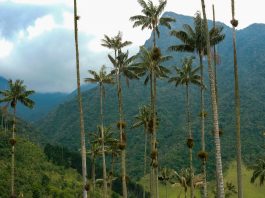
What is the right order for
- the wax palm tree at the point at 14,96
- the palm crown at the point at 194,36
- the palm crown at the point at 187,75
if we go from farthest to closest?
the wax palm tree at the point at 14,96 → the palm crown at the point at 187,75 → the palm crown at the point at 194,36

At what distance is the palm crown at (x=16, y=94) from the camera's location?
7975cm

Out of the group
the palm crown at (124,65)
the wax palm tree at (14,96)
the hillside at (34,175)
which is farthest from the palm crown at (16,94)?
the hillside at (34,175)

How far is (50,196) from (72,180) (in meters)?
37.6

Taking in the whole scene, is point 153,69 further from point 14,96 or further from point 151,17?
point 14,96

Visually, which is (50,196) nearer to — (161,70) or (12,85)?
(12,85)

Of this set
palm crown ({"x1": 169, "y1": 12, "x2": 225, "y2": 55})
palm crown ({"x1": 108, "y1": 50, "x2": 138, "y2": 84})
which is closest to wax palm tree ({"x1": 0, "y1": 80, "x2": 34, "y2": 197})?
palm crown ({"x1": 108, "y1": 50, "x2": 138, "y2": 84})

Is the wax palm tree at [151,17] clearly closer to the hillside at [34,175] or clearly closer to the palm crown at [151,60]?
the palm crown at [151,60]

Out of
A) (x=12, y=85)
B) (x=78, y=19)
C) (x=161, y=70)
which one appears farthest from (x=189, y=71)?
(x=12, y=85)

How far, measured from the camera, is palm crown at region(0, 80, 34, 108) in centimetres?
7975

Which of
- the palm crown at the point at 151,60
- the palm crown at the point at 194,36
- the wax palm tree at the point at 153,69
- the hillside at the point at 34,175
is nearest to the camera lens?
the palm crown at the point at 194,36

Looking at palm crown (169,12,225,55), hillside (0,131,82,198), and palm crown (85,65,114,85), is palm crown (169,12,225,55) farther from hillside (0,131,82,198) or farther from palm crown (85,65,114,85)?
hillside (0,131,82,198)

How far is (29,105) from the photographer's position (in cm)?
8119

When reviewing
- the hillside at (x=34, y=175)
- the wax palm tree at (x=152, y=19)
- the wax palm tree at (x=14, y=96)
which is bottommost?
the hillside at (x=34, y=175)

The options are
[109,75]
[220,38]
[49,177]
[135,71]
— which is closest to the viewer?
[220,38]
